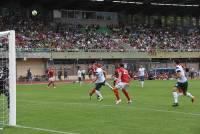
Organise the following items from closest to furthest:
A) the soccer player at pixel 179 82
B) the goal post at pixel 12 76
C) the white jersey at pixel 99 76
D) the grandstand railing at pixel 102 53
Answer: the goal post at pixel 12 76
the soccer player at pixel 179 82
the white jersey at pixel 99 76
the grandstand railing at pixel 102 53

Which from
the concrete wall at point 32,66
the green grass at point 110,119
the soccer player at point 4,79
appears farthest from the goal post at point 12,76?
the concrete wall at point 32,66

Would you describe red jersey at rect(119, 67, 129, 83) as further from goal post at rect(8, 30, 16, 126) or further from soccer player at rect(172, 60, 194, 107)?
goal post at rect(8, 30, 16, 126)

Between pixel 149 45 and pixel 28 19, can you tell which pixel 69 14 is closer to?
pixel 28 19

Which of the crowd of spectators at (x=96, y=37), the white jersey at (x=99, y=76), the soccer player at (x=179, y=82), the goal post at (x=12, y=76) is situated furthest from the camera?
the crowd of spectators at (x=96, y=37)

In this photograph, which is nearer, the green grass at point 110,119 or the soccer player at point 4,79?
the green grass at point 110,119

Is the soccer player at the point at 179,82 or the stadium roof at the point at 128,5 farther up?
the stadium roof at the point at 128,5

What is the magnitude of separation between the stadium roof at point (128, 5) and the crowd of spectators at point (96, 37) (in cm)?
283

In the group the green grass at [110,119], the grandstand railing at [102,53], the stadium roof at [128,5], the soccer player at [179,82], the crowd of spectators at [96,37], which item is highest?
the stadium roof at [128,5]

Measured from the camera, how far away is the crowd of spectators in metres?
63.5

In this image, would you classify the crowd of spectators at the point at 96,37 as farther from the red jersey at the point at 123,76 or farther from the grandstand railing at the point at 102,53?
the red jersey at the point at 123,76

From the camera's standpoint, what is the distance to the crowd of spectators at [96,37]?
63.5 meters

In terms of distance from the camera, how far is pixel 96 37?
70.7 metres

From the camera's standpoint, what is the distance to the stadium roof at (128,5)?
233 feet

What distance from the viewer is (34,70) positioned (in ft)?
201
